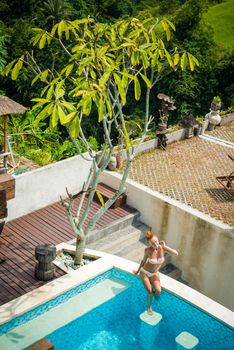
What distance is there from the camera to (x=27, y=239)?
11.3 metres

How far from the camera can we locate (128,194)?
13.6 metres

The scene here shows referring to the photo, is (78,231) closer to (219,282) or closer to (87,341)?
(87,341)

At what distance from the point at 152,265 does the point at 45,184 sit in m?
4.77

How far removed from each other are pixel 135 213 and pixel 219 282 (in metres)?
3.26

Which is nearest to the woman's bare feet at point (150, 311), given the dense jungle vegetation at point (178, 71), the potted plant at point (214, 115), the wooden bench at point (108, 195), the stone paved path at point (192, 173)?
the stone paved path at point (192, 173)

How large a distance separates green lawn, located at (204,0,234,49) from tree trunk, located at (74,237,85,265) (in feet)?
103

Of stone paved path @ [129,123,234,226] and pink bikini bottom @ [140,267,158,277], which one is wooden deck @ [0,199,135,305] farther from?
pink bikini bottom @ [140,267,158,277]

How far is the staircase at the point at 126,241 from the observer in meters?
11.9

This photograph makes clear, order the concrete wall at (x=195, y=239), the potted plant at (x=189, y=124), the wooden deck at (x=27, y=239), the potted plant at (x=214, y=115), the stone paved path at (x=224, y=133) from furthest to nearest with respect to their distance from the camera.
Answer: the potted plant at (x=214, y=115)
the stone paved path at (x=224, y=133)
the potted plant at (x=189, y=124)
the concrete wall at (x=195, y=239)
the wooden deck at (x=27, y=239)

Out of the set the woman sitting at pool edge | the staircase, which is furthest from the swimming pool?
the staircase

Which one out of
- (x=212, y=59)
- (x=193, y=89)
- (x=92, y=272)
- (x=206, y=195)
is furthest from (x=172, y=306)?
(x=212, y=59)

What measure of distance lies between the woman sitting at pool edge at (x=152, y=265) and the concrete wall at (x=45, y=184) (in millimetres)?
4416

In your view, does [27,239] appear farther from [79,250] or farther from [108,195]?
[108,195]

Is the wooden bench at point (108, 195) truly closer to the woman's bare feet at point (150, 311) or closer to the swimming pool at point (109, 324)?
the swimming pool at point (109, 324)
